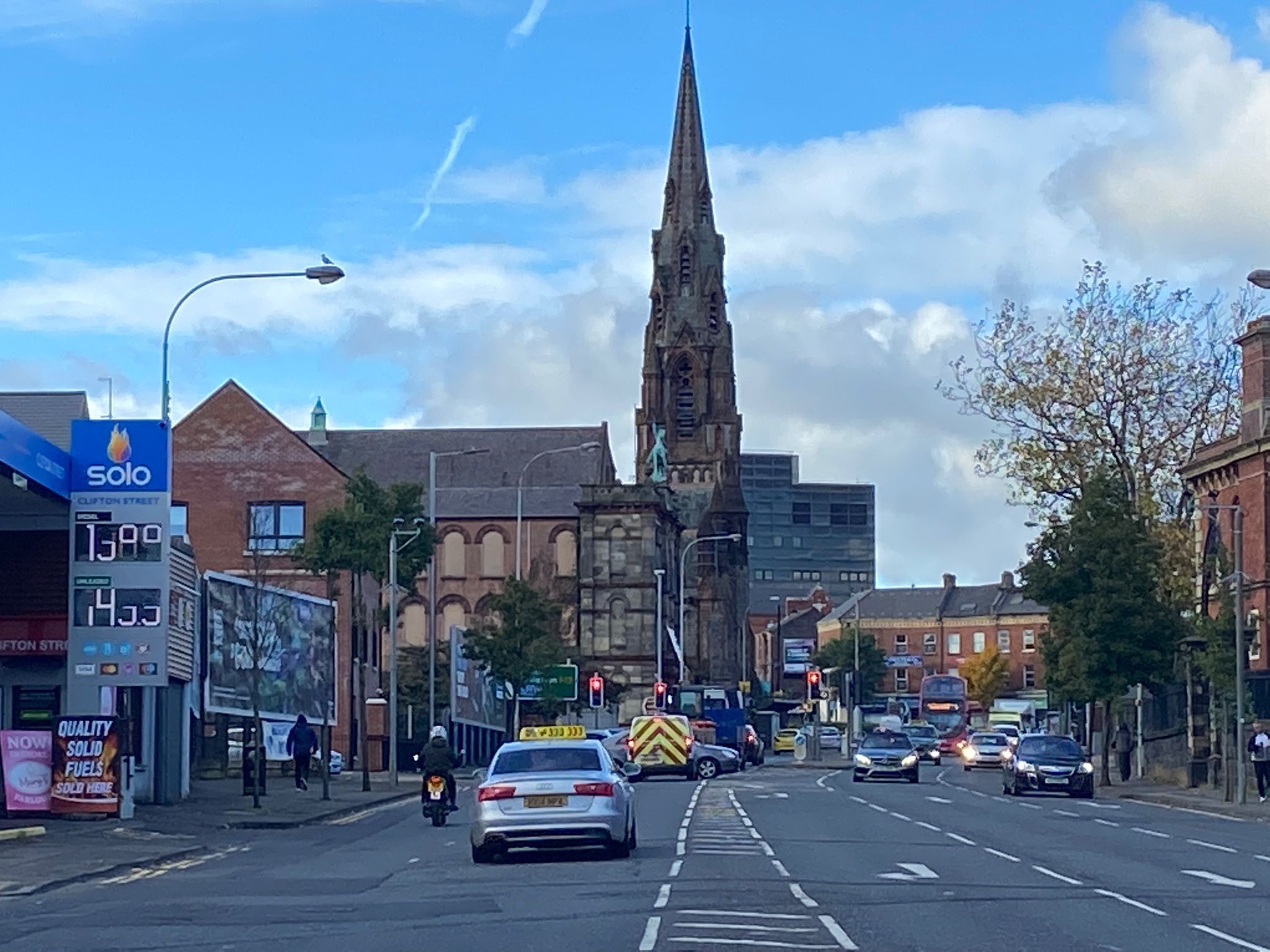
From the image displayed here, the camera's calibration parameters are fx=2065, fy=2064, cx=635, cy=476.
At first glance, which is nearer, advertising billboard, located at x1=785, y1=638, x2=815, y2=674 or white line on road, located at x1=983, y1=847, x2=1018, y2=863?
white line on road, located at x1=983, y1=847, x2=1018, y2=863

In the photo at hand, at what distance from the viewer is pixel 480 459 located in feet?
390

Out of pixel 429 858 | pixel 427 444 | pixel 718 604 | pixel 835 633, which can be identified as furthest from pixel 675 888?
pixel 835 633

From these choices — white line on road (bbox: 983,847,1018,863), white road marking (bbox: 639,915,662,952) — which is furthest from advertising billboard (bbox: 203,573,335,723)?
white road marking (bbox: 639,915,662,952)

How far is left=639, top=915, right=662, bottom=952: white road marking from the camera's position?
1456cm

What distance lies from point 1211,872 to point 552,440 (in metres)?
98.3

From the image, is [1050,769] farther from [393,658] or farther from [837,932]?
[837,932]

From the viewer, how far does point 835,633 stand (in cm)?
16350

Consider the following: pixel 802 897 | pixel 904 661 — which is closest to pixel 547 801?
pixel 802 897

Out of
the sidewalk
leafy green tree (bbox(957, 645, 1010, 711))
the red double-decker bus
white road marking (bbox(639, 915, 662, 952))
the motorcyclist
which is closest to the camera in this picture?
white road marking (bbox(639, 915, 662, 952))

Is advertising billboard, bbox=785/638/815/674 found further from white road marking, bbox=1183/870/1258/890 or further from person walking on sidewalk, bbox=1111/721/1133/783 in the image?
white road marking, bbox=1183/870/1258/890

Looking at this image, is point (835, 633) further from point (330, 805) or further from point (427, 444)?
point (330, 805)

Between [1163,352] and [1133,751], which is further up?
[1163,352]

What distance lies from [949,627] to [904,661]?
28.6ft

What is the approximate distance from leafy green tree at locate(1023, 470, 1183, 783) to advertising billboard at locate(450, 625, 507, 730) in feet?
65.9
